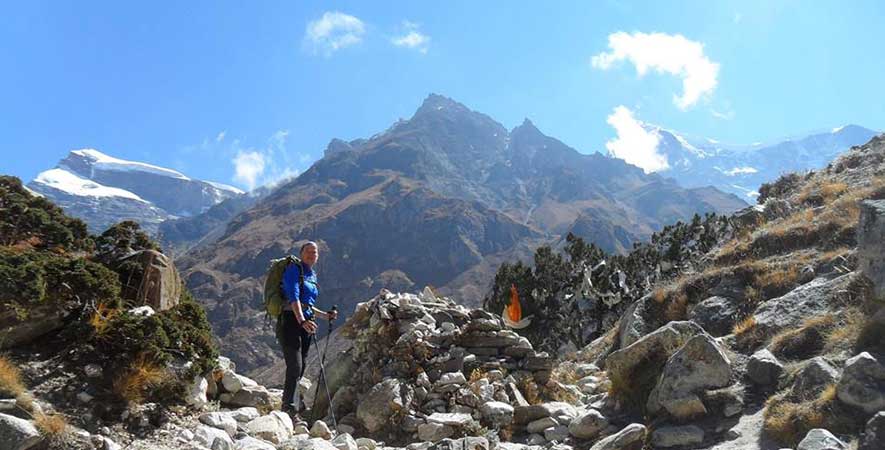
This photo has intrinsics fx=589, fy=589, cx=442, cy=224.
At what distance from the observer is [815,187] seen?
18.1 meters

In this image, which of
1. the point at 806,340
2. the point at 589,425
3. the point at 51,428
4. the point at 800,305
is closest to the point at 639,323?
the point at 800,305

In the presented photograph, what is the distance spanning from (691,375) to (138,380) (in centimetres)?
771

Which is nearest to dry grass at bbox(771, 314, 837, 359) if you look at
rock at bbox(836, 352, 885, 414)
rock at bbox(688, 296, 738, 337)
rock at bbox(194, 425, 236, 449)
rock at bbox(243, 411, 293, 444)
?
rock at bbox(836, 352, 885, 414)

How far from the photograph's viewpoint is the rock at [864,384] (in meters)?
6.26

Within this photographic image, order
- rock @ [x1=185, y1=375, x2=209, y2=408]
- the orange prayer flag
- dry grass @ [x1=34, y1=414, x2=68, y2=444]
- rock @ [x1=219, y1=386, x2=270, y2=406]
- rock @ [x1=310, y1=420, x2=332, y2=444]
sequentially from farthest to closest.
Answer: the orange prayer flag, rock @ [x1=219, y1=386, x2=270, y2=406], rock @ [x1=310, y1=420, x2=332, y2=444], rock @ [x1=185, y1=375, x2=209, y2=408], dry grass @ [x1=34, y1=414, x2=68, y2=444]

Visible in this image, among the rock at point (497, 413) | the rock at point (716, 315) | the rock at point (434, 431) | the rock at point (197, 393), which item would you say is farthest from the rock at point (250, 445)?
the rock at point (716, 315)

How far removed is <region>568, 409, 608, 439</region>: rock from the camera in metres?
8.46

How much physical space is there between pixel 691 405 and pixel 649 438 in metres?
0.75

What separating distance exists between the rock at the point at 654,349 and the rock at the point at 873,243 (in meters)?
2.34

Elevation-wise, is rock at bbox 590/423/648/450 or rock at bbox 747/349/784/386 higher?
rock at bbox 747/349/784/386

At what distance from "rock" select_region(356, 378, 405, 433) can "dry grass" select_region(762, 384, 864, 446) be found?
5490 mm

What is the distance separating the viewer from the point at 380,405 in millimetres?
9945

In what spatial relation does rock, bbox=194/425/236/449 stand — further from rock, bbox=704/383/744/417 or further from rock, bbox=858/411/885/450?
rock, bbox=858/411/885/450

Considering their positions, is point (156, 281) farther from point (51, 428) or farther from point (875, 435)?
point (875, 435)
